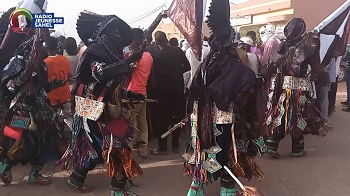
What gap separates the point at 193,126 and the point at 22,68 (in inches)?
72.7

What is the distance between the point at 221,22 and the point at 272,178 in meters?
2.14

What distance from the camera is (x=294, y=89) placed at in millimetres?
5051

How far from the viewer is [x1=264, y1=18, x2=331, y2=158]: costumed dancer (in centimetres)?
495

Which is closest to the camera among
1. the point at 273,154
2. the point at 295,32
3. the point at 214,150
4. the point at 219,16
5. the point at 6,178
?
the point at 219,16

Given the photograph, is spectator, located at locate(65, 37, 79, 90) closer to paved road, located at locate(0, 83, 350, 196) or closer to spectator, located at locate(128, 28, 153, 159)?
spectator, located at locate(128, 28, 153, 159)

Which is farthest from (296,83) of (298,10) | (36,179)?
(298,10)

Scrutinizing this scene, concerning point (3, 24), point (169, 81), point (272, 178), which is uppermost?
point (3, 24)

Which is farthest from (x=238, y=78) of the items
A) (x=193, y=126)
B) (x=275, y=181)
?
(x=275, y=181)

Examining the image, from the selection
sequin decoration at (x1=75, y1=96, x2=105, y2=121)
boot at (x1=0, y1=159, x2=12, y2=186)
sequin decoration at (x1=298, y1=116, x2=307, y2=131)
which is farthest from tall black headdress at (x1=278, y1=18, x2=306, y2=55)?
boot at (x1=0, y1=159, x2=12, y2=186)

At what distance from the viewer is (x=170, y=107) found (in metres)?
5.71

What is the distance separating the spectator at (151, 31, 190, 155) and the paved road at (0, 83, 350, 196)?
1.84 feet

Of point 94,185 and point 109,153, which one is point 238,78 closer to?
point 109,153

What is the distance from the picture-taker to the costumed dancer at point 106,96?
3.52m

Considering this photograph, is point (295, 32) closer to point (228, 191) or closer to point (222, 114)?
point (222, 114)
